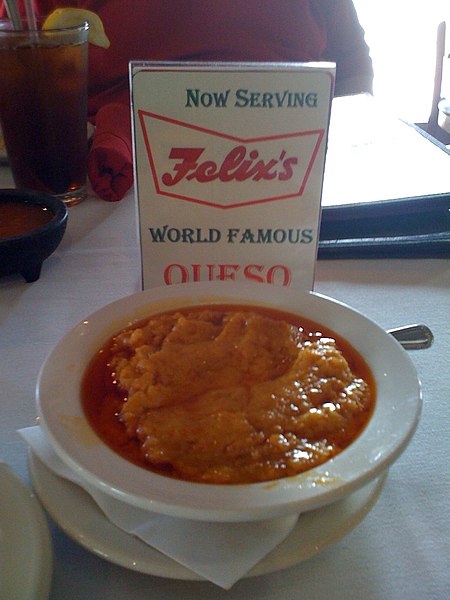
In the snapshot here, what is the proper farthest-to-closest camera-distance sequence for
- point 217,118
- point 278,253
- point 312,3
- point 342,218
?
1. point 312,3
2. point 342,218
3. point 278,253
4. point 217,118

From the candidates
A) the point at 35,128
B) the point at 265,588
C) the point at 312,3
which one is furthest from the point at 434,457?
the point at 312,3

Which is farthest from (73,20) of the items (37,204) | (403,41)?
(403,41)

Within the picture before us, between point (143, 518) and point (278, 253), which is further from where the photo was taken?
point (278, 253)

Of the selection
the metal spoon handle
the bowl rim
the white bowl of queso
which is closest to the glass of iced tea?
the bowl rim

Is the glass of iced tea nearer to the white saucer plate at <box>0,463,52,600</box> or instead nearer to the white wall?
the white saucer plate at <box>0,463,52,600</box>

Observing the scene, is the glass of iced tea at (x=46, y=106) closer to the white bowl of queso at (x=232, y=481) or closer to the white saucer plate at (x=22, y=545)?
the white bowl of queso at (x=232, y=481)

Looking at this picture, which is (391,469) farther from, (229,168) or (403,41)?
(403,41)

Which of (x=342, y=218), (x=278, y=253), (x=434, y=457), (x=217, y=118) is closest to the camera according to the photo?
(x=434, y=457)

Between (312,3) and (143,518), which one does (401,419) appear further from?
(312,3)
